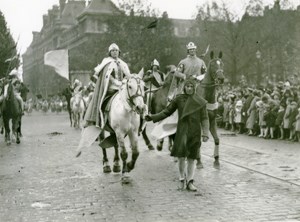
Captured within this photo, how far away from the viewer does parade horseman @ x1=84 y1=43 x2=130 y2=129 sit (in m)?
11.7

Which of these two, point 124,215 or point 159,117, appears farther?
point 159,117

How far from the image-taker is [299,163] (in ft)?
41.8

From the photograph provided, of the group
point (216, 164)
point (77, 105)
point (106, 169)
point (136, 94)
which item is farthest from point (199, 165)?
point (77, 105)

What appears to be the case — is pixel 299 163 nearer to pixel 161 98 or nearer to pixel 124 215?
pixel 161 98

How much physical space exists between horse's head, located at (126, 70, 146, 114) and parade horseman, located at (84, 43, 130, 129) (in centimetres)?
125

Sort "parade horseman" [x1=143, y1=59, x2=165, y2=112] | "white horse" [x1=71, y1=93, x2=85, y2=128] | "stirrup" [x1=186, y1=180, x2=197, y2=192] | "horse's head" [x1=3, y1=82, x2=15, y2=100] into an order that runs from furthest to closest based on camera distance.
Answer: "white horse" [x1=71, y1=93, x2=85, y2=128], "horse's head" [x1=3, y1=82, x2=15, y2=100], "parade horseman" [x1=143, y1=59, x2=165, y2=112], "stirrup" [x1=186, y1=180, x2=197, y2=192]

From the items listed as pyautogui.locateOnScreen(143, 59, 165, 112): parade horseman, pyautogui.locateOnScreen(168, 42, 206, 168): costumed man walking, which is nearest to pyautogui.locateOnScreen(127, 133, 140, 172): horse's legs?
pyautogui.locateOnScreen(168, 42, 206, 168): costumed man walking

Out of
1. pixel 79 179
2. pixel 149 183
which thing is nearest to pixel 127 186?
pixel 149 183

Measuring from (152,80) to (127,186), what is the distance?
653cm

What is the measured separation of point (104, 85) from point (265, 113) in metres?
9.90

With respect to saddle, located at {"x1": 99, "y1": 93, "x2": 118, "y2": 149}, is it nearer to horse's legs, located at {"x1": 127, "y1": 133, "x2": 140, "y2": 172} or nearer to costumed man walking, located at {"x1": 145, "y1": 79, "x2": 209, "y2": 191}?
horse's legs, located at {"x1": 127, "y1": 133, "x2": 140, "y2": 172}

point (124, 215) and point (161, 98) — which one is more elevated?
point (161, 98)

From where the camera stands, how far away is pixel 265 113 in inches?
796

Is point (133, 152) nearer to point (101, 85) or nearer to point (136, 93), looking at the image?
point (136, 93)
